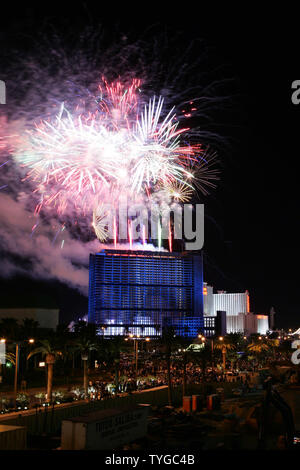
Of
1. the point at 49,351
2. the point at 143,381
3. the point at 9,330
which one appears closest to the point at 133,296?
the point at 9,330

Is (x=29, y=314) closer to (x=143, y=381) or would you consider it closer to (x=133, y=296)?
(x=143, y=381)

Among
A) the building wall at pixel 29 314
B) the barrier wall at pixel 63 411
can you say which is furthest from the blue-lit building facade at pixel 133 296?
the barrier wall at pixel 63 411

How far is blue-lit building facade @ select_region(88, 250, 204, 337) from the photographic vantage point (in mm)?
187500

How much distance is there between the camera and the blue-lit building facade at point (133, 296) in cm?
18750

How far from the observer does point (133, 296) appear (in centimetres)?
19362

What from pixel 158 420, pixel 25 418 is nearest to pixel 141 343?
pixel 158 420

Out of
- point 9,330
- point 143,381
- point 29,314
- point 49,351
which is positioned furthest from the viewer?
point 29,314

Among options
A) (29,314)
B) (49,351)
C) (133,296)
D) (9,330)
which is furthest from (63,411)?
(133,296)

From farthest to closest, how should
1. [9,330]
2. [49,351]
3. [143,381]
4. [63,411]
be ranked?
1. [9,330]
2. [143,381]
3. [49,351]
4. [63,411]

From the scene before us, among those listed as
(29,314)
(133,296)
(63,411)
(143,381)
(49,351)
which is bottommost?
(143,381)

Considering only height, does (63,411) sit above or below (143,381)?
above

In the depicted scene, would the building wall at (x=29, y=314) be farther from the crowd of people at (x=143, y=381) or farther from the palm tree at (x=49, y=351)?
the palm tree at (x=49, y=351)

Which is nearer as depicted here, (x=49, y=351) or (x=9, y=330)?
(x=49, y=351)

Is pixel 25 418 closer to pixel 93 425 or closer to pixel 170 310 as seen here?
pixel 93 425
